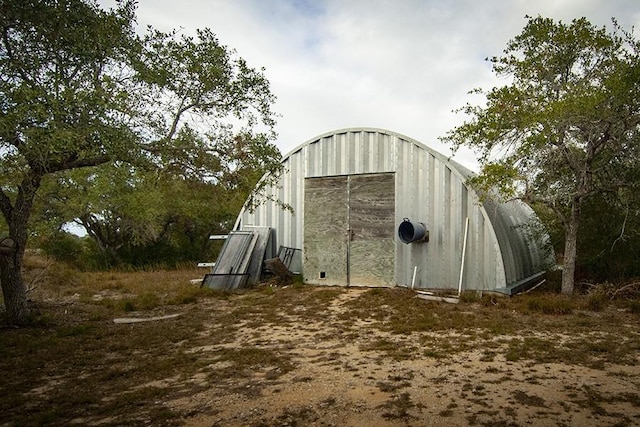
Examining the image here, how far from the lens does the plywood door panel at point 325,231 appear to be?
413 inches

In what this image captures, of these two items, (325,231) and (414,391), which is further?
(325,231)

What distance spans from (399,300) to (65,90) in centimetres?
650

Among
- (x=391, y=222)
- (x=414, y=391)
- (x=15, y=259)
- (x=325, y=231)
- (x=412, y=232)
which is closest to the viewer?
(x=414, y=391)

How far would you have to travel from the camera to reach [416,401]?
137 inches

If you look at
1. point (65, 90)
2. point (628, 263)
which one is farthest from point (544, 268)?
point (65, 90)

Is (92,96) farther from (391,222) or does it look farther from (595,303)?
(595,303)

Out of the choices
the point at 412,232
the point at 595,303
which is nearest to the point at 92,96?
the point at 412,232

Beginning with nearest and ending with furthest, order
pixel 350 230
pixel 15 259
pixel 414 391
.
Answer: pixel 414 391 → pixel 15 259 → pixel 350 230

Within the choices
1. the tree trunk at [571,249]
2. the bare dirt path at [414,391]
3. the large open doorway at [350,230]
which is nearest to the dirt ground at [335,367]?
the bare dirt path at [414,391]

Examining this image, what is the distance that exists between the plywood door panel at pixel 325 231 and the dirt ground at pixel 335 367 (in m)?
2.70

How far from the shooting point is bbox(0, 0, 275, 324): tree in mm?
4609

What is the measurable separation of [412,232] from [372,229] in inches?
51.2

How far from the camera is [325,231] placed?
1071 cm

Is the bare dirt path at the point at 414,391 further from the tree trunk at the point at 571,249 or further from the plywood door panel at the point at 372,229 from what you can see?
the plywood door panel at the point at 372,229
